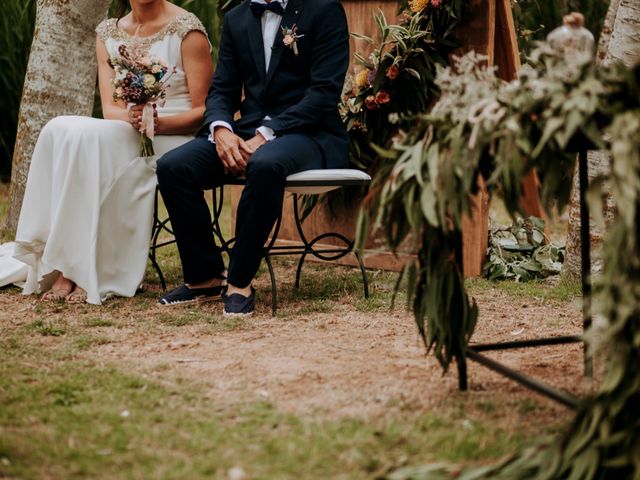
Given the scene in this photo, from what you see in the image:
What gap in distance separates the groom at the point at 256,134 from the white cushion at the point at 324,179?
5cm

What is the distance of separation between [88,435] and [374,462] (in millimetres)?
832

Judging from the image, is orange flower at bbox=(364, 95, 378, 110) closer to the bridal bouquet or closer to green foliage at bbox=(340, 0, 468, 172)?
green foliage at bbox=(340, 0, 468, 172)

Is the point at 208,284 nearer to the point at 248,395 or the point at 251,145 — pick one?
the point at 251,145

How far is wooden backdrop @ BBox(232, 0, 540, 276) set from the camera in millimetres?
4855

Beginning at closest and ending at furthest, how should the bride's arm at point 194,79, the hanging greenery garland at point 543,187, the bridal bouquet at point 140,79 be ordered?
the hanging greenery garland at point 543,187 < the bridal bouquet at point 140,79 < the bride's arm at point 194,79

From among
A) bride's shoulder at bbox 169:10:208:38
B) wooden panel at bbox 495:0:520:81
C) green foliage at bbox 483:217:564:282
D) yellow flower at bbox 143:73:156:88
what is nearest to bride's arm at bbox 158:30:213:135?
bride's shoulder at bbox 169:10:208:38

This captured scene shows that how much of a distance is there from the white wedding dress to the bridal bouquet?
151 mm

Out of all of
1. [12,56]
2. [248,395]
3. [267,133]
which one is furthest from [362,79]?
[12,56]

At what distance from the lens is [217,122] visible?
442cm

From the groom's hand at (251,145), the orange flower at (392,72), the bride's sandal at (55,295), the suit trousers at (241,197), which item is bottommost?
the bride's sandal at (55,295)

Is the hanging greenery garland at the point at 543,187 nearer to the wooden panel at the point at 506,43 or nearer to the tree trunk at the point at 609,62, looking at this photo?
the tree trunk at the point at 609,62

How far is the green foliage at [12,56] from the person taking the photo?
8156 millimetres

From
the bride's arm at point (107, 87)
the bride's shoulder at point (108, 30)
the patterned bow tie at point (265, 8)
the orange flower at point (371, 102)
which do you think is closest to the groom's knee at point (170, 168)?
the bride's arm at point (107, 87)

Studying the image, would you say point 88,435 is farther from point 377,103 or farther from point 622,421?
point 377,103
